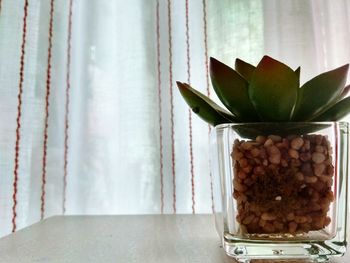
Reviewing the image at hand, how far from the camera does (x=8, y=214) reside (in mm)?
806

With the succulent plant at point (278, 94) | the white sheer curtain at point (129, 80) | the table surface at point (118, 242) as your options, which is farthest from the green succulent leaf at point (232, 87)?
the white sheer curtain at point (129, 80)

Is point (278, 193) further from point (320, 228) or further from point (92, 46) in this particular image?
point (92, 46)

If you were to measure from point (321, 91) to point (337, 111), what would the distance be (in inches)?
1.4

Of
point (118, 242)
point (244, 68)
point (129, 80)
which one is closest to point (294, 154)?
point (244, 68)

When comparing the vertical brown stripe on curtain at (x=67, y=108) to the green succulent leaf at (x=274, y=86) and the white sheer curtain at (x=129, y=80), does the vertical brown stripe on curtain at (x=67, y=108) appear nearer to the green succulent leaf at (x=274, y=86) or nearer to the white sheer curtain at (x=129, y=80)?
the white sheer curtain at (x=129, y=80)

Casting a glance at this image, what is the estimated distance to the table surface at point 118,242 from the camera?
1.21 ft

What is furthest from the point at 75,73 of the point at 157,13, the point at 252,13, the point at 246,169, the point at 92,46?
the point at 246,169

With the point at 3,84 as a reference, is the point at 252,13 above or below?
above

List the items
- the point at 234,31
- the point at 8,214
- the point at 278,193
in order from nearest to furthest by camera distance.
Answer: the point at 278,193
the point at 8,214
the point at 234,31

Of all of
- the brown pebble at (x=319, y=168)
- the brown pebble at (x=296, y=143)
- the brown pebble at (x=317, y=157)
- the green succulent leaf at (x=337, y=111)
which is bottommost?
the brown pebble at (x=319, y=168)

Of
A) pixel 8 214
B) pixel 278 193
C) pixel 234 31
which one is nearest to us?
→ pixel 278 193

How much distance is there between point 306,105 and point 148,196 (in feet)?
1.93

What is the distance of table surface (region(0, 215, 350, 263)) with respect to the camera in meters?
0.37

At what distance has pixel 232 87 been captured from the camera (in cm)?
35
